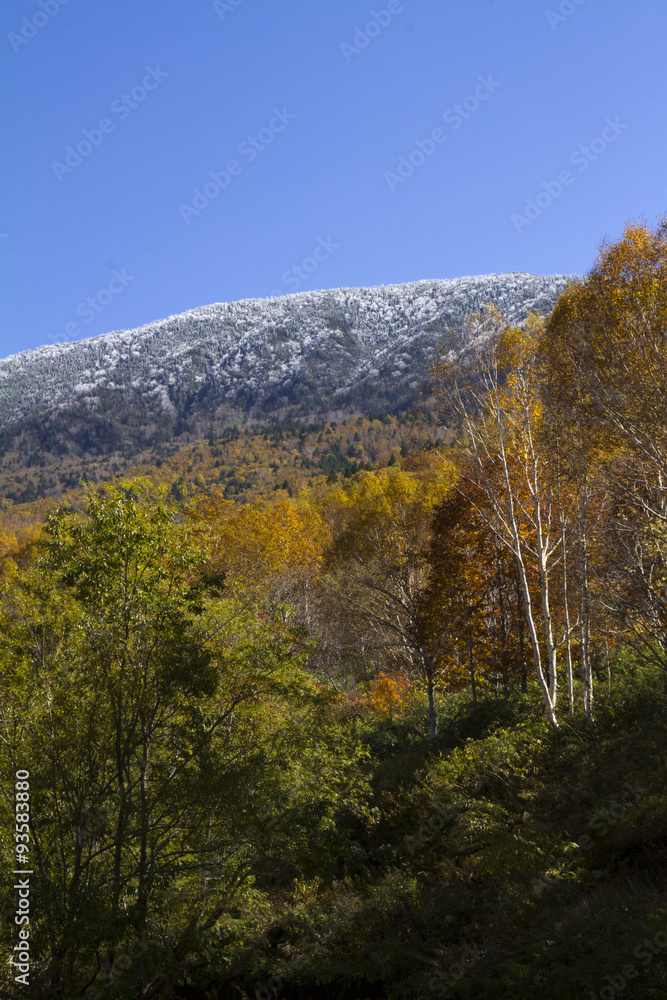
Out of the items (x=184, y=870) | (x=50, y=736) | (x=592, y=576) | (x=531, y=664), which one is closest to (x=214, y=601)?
(x=50, y=736)

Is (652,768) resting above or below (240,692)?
below

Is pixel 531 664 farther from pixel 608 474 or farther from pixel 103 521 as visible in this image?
pixel 103 521

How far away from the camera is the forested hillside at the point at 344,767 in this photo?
7.65m

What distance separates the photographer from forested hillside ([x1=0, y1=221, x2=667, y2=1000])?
7.65 m

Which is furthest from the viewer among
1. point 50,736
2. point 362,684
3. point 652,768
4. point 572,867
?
point 362,684

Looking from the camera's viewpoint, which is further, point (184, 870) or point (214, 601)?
point (214, 601)

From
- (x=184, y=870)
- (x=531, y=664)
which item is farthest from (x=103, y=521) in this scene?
(x=531, y=664)

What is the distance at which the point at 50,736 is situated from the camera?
773 cm

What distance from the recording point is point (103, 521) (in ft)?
28.2

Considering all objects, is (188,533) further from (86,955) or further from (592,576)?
(592,576)

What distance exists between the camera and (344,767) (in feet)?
33.8

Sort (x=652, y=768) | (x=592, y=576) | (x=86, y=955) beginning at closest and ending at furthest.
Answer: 1. (x=86, y=955)
2. (x=652, y=768)
3. (x=592, y=576)

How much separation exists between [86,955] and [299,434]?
174737 mm

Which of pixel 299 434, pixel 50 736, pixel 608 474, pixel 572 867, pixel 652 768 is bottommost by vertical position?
pixel 572 867
